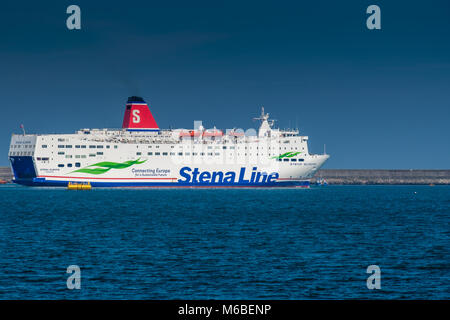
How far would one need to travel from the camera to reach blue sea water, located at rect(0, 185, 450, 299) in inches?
574

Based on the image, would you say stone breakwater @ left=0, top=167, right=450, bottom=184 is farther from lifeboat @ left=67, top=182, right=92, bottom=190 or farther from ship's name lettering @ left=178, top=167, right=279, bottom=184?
lifeboat @ left=67, top=182, right=92, bottom=190

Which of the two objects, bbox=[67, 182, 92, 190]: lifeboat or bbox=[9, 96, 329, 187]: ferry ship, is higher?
bbox=[9, 96, 329, 187]: ferry ship

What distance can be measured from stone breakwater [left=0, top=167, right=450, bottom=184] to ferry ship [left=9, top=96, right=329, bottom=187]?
3788 centimetres

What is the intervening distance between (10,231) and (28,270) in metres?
10.6

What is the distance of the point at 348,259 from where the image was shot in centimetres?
1917

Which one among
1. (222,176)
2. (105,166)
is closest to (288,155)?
(222,176)

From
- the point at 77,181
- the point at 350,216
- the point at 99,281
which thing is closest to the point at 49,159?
the point at 77,181

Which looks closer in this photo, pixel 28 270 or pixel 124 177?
pixel 28 270

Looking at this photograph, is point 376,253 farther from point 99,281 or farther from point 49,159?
point 49,159

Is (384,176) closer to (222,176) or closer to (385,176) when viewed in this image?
(385,176)

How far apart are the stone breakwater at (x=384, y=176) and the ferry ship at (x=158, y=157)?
1491 inches

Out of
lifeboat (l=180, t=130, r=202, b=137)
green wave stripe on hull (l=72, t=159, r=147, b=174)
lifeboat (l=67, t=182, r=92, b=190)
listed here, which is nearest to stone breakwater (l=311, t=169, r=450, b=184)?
lifeboat (l=180, t=130, r=202, b=137)

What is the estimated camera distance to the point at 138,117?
70.8 metres
